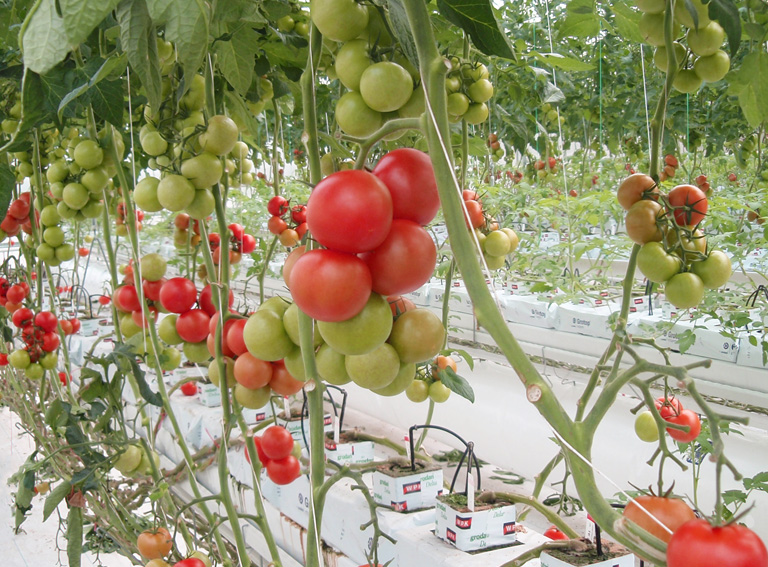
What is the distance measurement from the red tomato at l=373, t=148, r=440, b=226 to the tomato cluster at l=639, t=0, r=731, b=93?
12.7 inches

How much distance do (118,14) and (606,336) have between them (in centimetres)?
233

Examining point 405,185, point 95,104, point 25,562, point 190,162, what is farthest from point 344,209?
point 25,562

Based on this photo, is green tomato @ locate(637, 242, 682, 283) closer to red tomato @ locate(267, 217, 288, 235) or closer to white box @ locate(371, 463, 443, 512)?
red tomato @ locate(267, 217, 288, 235)

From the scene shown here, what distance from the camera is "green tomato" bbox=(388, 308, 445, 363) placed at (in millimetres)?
424

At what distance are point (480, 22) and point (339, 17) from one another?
9cm

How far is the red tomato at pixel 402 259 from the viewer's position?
369mm

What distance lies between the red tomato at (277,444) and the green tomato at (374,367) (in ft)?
2.34

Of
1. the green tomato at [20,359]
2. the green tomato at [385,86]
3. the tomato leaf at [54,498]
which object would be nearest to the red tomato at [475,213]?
the green tomato at [385,86]

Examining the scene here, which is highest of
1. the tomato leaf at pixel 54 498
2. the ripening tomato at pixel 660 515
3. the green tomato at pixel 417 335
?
the green tomato at pixel 417 335

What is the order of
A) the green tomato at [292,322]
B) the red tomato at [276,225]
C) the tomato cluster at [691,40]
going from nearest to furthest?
the green tomato at [292,322] < the tomato cluster at [691,40] < the red tomato at [276,225]

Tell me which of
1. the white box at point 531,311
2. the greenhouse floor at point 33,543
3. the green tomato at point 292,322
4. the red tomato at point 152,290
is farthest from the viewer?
the white box at point 531,311

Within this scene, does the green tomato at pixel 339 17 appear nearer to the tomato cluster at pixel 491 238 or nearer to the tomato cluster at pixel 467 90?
the tomato cluster at pixel 467 90

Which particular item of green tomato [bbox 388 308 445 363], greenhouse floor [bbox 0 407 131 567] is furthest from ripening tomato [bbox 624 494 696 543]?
greenhouse floor [bbox 0 407 131 567]

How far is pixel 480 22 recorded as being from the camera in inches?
14.8
